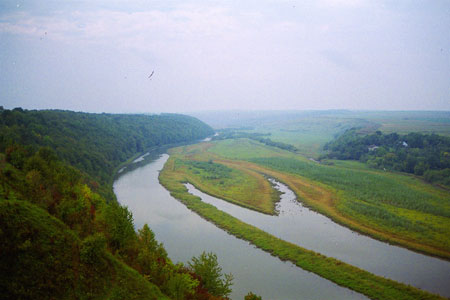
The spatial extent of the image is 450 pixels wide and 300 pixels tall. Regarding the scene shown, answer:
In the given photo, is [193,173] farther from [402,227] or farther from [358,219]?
[402,227]

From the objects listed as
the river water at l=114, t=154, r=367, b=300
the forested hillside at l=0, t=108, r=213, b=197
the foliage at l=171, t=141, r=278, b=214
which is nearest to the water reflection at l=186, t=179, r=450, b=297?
the foliage at l=171, t=141, r=278, b=214

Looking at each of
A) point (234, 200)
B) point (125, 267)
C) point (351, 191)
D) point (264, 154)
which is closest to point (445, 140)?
point (351, 191)

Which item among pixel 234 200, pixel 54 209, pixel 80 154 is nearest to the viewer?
pixel 54 209

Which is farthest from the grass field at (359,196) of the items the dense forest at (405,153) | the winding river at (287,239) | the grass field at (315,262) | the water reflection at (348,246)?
the grass field at (315,262)

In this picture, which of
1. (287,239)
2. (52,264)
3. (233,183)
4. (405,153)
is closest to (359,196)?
(287,239)

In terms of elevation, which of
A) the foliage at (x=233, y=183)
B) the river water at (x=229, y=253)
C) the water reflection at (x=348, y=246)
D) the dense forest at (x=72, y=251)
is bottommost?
the river water at (x=229, y=253)

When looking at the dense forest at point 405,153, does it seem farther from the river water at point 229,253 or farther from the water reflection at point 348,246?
the river water at point 229,253
